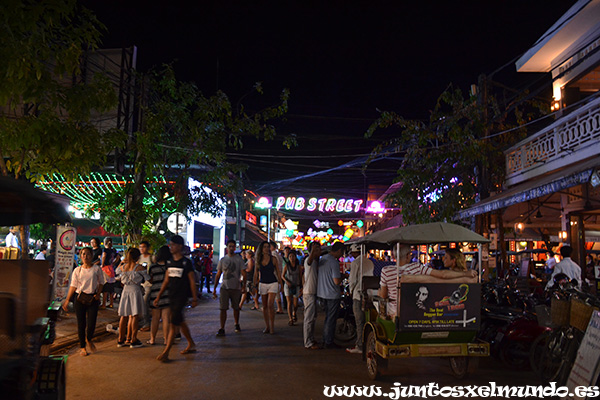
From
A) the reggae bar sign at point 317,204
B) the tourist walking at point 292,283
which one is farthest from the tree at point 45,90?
the reggae bar sign at point 317,204

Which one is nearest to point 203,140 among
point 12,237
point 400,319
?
point 12,237

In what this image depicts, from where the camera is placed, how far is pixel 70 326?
456 inches

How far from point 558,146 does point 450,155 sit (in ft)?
10.4

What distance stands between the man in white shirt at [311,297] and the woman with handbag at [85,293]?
3.78 m

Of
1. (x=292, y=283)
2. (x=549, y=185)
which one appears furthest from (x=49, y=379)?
(x=549, y=185)

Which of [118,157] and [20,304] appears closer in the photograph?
[20,304]

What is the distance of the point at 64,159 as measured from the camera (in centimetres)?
849

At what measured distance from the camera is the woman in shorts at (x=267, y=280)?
11398 millimetres

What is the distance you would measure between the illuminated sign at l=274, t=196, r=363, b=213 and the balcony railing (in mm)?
23632

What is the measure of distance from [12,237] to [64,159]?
328 inches

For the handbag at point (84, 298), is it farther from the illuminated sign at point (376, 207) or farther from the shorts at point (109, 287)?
the illuminated sign at point (376, 207)

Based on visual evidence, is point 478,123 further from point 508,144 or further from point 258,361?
point 258,361

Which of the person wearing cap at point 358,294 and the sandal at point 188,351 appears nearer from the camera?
the sandal at point 188,351

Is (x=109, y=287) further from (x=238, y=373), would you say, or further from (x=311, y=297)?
(x=238, y=373)
